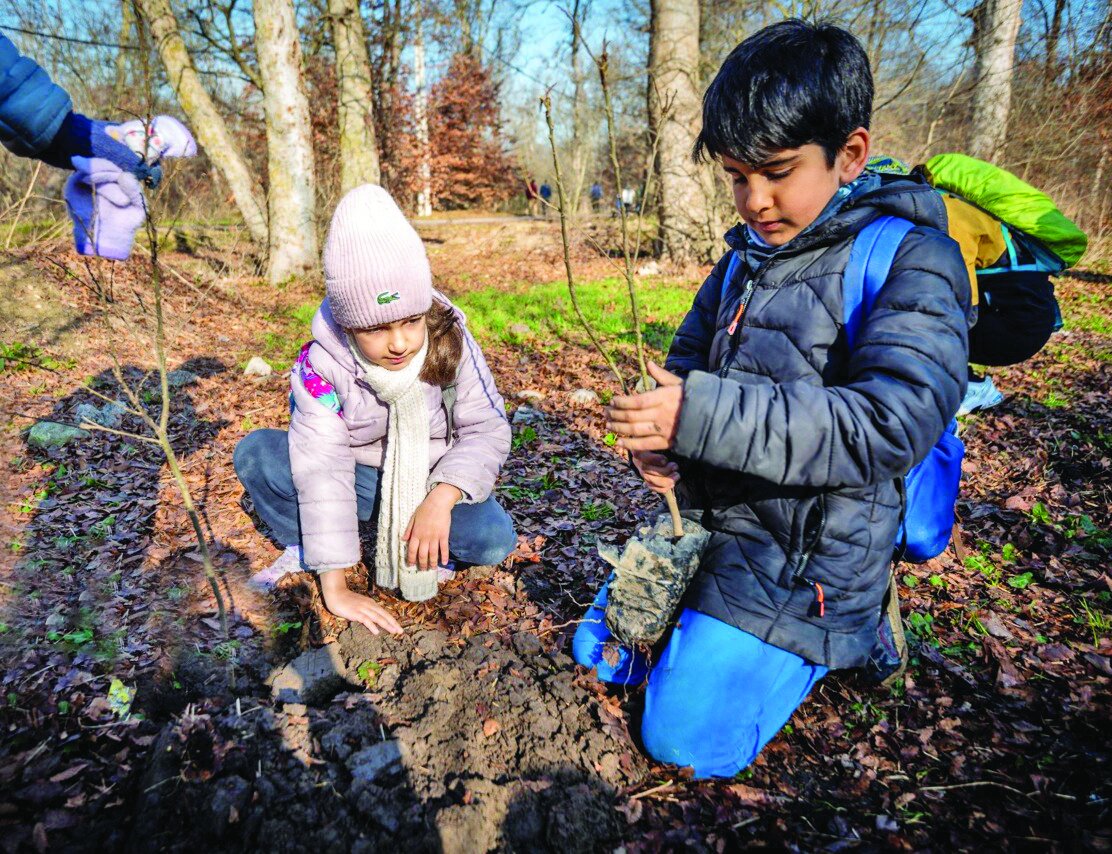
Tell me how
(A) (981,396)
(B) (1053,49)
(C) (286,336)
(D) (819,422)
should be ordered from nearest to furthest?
(D) (819,422) → (A) (981,396) → (C) (286,336) → (B) (1053,49)

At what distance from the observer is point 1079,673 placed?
2.29 meters

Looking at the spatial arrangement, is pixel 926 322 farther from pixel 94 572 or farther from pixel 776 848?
pixel 94 572

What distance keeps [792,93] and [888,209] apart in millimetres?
431

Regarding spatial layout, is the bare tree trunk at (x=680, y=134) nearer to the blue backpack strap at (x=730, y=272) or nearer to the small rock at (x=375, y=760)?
the blue backpack strap at (x=730, y=272)

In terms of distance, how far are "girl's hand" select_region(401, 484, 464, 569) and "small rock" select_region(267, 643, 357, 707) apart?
45cm

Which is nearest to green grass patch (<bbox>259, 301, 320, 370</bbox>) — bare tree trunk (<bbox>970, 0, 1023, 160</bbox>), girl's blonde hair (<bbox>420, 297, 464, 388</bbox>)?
girl's blonde hair (<bbox>420, 297, 464, 388</bbox>)

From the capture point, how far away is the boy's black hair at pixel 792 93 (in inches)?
64.0

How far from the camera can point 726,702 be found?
75.7 inches

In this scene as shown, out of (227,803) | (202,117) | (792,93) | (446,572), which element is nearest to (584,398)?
(446,572)

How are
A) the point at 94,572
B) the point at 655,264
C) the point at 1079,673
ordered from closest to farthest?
1. the point at 1079,673
2. the point at 94,572
3. the point at 655,264

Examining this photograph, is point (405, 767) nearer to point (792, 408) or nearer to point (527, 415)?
point (792, 408)

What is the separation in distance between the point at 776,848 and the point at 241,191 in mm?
9820

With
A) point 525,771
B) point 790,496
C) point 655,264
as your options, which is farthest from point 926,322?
point 655,264

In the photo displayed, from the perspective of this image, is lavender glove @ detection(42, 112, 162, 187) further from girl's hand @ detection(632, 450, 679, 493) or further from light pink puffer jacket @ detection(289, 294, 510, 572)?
A: girl's hand @ detection(632, 450, 679, 493)
